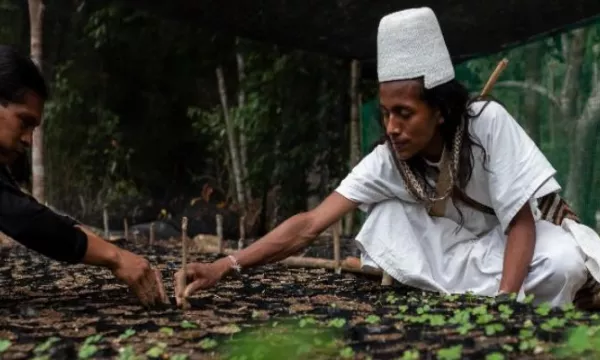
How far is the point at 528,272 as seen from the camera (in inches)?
102

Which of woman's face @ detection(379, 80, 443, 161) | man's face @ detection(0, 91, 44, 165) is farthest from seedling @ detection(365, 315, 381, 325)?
man's face @ detection(0, 91, 44, 165)

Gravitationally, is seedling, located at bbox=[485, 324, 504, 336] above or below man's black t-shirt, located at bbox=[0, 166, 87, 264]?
below

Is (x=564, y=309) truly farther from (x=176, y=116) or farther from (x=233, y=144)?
(x=176, y=116)

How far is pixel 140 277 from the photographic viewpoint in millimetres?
2252

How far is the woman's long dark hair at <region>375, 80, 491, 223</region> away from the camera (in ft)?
8.21

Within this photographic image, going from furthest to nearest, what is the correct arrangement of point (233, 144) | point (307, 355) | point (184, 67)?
point (184, 67) → point (233, 144) → point (307, 355)

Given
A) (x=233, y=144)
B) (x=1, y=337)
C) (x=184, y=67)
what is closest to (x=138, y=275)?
(x=1, y=337)

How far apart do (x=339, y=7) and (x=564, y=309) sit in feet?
9.02

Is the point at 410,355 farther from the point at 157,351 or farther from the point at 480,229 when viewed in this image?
the point at 480,229

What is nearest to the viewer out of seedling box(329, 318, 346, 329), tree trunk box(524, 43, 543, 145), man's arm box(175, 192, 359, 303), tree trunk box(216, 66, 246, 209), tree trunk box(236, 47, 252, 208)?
seedling box(329, 318, 346, 329)

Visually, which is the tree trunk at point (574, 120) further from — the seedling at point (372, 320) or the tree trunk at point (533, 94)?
the seedling at point (372, 320)

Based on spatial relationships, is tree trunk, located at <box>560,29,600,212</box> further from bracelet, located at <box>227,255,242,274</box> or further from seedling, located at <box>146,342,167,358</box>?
seedling, located at <box>146,342,167,358</box>

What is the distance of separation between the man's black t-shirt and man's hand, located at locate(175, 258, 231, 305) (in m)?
0.28

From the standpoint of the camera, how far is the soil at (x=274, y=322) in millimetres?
1644
